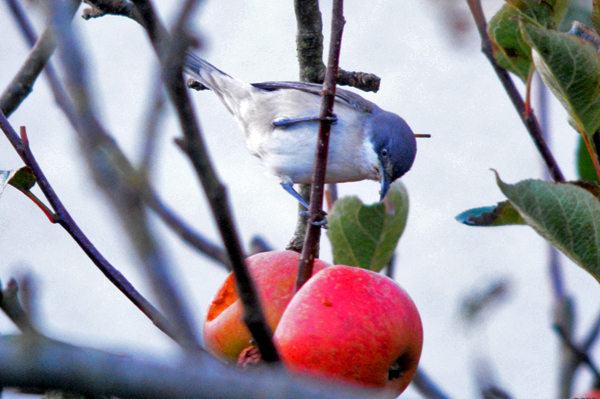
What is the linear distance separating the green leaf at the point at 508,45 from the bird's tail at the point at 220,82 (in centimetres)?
174

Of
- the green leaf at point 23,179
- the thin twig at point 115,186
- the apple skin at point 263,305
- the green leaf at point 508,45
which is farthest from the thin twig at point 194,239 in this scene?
the green leaf at point 508,45

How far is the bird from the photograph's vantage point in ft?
9.87

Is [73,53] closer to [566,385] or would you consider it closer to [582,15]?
[566,385]

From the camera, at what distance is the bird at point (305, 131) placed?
3008 mm

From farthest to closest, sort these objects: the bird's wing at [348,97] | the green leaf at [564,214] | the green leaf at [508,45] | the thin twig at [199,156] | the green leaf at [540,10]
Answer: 1. the bird's wing at [348,97]
2. the green leaf at [508,45]
3. the green leaf at [540,10]
4. the green leaf at [564,214]
5. the thin twig at [199,156]

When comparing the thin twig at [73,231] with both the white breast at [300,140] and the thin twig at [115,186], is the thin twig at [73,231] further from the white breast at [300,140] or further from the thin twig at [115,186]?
the white breast at [300,140]

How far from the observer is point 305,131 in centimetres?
308

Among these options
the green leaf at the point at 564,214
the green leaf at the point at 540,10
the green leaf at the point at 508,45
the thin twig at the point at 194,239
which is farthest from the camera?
the green leaf at the point at 508,45

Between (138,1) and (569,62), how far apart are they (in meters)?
1.20

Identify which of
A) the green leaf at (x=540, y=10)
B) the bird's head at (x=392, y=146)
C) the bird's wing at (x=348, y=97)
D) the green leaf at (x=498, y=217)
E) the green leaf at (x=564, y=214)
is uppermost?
the green leaf at (x=540, y=10)

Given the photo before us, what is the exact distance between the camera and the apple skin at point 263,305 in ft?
5.40

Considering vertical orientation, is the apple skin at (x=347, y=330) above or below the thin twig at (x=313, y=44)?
below

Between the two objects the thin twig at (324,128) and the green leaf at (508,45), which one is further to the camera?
the green leaf at (508,45)

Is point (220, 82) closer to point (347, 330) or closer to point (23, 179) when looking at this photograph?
point (23, 179)
